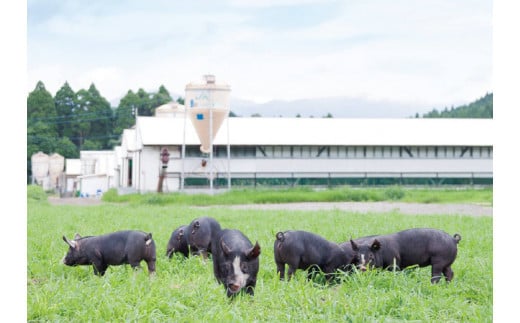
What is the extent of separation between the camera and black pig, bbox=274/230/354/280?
6.85 m

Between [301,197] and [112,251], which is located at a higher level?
[112,251]

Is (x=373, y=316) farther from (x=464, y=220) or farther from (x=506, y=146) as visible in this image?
(x=464, y=220)

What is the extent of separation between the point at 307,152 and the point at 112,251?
2444cm

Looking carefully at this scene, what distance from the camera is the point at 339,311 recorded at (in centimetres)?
572

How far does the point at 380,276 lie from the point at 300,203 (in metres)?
16.6

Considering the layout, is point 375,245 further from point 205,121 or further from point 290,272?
point 205,121

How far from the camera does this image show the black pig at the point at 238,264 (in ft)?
19.0

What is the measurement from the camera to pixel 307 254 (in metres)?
6.91

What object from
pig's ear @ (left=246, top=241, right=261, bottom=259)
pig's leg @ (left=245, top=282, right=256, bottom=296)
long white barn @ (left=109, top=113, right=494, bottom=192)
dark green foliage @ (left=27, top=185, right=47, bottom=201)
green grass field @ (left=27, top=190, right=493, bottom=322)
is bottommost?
dark green foliage @ (left=27, top=185, right=47, bottom=201)

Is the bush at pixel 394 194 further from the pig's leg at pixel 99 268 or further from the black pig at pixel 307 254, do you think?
the pig's leg at pixel 99 268

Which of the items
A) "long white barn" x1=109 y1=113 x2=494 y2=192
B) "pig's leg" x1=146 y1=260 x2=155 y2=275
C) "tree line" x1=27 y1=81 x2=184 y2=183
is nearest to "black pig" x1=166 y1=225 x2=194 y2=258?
"pig's leg" x1=146 y1=260 x2=155 y2=275

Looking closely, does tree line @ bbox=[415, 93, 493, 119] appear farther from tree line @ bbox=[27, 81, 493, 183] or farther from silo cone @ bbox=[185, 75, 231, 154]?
silo cone @ bbox=[185, 75, 231, 154]

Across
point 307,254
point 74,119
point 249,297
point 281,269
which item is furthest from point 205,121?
point 249,297

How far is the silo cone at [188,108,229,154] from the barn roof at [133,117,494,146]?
1.43m
